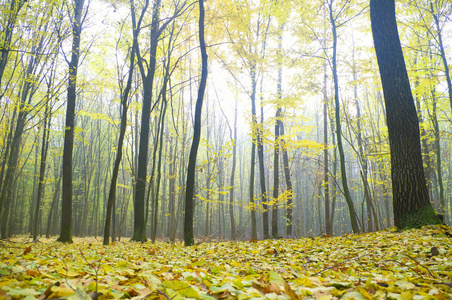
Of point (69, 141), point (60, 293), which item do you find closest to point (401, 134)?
point (60, 293)

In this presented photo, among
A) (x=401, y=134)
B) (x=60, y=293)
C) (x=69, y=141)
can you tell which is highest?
(x=69, y=141)

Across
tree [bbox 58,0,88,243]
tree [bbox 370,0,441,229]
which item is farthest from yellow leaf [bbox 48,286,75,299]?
tree [bbox 58,0,88,243]

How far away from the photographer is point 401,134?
4031 millimetres

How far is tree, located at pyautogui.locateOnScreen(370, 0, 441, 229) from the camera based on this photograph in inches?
151

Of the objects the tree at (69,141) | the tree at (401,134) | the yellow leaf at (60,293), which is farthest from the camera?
the tree at (69,141)

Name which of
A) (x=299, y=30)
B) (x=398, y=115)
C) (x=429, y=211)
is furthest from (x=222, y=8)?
(x=429, y=211)

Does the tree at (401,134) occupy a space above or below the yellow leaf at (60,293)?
above

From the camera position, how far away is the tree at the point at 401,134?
12.6 ft

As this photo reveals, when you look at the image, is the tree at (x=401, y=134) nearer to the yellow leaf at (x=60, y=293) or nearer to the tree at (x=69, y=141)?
the yellow leaf at (x=60, y=293)

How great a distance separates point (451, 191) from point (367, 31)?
76.4 ft

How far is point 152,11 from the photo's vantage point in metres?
7.29

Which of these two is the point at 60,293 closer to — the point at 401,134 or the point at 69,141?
the point at 401,134

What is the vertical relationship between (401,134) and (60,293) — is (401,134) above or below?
above

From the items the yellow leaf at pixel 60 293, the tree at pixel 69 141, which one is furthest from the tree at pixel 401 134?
the tree at pixel 69 141
